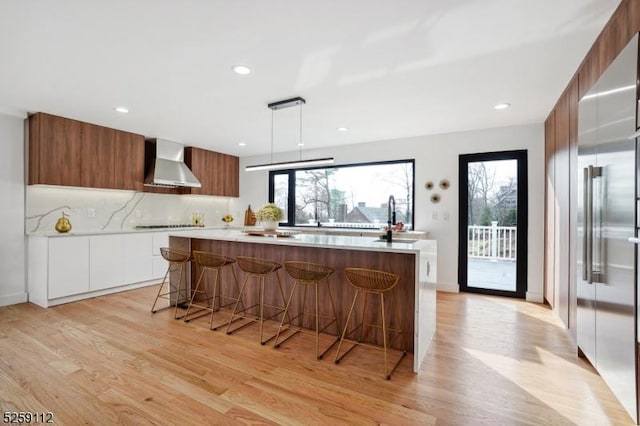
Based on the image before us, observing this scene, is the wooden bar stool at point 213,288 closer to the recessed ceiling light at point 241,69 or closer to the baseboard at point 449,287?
the recessed ceiling light at point 241,69

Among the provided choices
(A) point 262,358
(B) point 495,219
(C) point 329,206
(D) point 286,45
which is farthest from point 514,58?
(C) point 329,206

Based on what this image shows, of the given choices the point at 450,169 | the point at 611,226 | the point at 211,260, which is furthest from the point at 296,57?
the point at 450,169

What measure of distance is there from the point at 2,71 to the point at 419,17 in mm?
Answer: 3616

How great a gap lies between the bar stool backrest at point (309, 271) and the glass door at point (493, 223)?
2.98 metres

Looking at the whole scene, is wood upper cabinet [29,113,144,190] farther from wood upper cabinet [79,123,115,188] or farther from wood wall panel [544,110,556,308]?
wood wall panel [544,110,556,308]

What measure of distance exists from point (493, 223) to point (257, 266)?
11.9ft

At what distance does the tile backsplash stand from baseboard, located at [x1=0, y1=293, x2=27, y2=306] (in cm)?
85

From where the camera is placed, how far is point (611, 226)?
197cm

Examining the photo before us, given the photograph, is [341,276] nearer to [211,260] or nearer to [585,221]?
[211,260]

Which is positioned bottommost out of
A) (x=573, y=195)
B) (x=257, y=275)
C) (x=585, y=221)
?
(x=257, y=275)

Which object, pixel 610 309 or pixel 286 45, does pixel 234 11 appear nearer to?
pixel 286 45

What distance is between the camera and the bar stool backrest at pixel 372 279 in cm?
243

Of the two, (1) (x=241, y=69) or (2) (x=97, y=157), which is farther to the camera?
(2) (x=97, y=157)

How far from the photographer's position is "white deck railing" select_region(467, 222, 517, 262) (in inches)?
182
